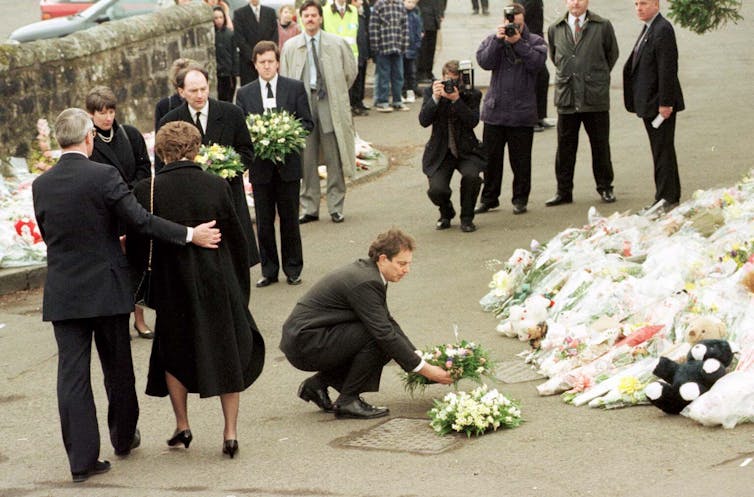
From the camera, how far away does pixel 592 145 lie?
13.5 meters

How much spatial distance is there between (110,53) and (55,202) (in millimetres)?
9010

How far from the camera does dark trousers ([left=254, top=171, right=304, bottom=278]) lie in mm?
11281

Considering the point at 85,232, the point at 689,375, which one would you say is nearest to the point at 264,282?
the point at 85,232

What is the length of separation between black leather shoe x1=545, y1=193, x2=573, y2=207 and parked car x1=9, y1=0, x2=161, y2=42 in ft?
38.9

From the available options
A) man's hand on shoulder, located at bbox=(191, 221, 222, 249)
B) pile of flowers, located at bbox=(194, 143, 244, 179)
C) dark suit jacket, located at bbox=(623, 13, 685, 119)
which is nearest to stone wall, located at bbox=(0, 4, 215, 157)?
pile of flowers, located at bbox=(194, 143, 244, 179)

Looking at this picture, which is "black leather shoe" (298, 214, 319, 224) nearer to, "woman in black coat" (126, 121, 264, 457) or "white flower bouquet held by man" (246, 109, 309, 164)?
"white flower bouquet held by man" (246, 109, 309, 164)

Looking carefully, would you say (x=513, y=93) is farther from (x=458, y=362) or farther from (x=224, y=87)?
(x=224, y=87)

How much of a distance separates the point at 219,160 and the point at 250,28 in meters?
10.2

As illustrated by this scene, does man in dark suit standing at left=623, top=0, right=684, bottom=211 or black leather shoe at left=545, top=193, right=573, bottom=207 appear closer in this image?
man in dark suit standing at left=623, top=0, right=684, bottom=211

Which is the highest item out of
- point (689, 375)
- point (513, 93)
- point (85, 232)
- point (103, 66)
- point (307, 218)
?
point (85, 232)

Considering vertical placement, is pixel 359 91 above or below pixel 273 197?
below

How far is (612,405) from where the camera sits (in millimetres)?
7613

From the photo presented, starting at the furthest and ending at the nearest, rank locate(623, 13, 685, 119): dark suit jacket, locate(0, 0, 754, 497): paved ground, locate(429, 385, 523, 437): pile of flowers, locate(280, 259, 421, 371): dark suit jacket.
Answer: locate(623, 13, 685, 119): dark suit jacket → locate(280, 259, 421, 371): dark suit jacket → locate(429, 385, 523, 437): pile of flowers → locate(0, 0, 754, 497): paved ground

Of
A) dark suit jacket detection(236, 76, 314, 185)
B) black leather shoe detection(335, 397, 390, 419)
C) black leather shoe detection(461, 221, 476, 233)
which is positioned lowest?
black leather shoe detection(461, 221, 476, 233)
